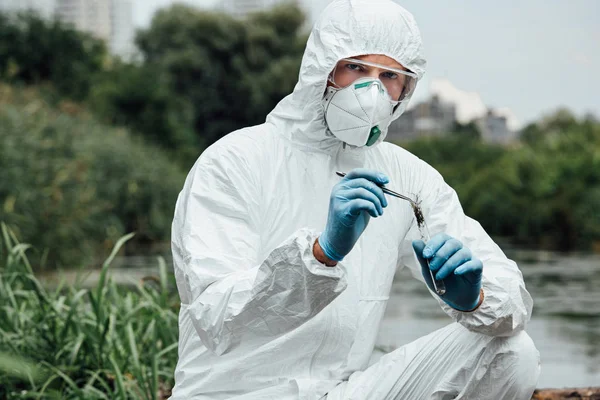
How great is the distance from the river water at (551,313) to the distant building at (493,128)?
41.4 ft

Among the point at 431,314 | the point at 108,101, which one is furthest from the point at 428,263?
the point at 108,101

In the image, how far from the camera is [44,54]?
1158 inches

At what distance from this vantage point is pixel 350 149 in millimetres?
2551

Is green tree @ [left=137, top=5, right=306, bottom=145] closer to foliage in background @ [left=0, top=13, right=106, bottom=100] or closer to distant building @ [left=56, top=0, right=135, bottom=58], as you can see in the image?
foliage in background @ [left=0, top=13, right=106, bottom=100]

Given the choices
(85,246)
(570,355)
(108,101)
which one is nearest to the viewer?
(570,355)

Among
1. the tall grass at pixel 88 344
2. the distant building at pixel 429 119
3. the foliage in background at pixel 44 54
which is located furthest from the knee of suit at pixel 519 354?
the foliage in background at pixel 44 54

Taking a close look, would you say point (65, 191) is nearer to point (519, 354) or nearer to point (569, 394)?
point (569, 394)

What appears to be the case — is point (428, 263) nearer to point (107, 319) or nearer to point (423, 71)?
point (423, 71)

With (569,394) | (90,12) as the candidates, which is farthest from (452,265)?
(90,12)

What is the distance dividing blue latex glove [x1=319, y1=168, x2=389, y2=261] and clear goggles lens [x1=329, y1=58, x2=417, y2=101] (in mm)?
494

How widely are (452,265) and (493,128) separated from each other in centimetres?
2465

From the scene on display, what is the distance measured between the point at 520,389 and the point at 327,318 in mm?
490

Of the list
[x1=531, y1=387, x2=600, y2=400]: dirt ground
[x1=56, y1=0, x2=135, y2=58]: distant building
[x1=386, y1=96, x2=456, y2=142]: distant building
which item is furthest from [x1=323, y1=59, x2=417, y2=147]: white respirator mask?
[x1=56, y1=0, x2=135, y2=58]: distant building

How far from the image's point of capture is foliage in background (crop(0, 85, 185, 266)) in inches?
355
